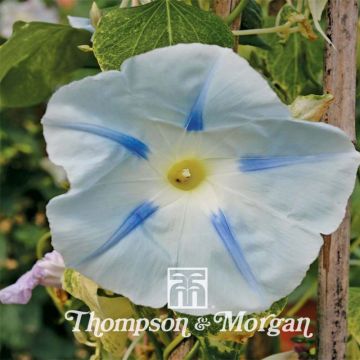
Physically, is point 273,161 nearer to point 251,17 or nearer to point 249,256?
point 249,256

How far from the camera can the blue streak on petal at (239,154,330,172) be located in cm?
55

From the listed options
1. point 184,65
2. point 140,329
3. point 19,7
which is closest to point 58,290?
point 140,329

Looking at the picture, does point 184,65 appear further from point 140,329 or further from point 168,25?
point 140,329

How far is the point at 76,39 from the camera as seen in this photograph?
0.80 m

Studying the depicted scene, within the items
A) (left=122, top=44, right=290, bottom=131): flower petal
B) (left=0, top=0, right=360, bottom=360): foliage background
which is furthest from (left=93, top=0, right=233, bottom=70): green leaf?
(left=0, top=0, right=360, bottom=360): foliage background

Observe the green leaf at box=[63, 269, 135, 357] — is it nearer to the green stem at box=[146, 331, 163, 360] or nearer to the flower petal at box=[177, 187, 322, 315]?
the green stem at box=[146, 331, 163, 360]

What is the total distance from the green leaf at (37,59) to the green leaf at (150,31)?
188mm

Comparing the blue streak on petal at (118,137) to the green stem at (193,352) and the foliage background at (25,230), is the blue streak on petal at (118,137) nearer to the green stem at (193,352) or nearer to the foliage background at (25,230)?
the green stem at (193,352)

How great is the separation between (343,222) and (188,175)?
0.50 ft

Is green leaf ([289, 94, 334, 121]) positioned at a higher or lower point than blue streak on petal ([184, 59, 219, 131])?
lower

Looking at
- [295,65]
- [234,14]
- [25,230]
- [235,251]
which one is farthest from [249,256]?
[25,230]

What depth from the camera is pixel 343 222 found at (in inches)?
25.8

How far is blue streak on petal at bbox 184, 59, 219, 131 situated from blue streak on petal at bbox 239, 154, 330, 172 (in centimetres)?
4

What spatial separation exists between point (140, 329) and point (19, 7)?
4.23ft
